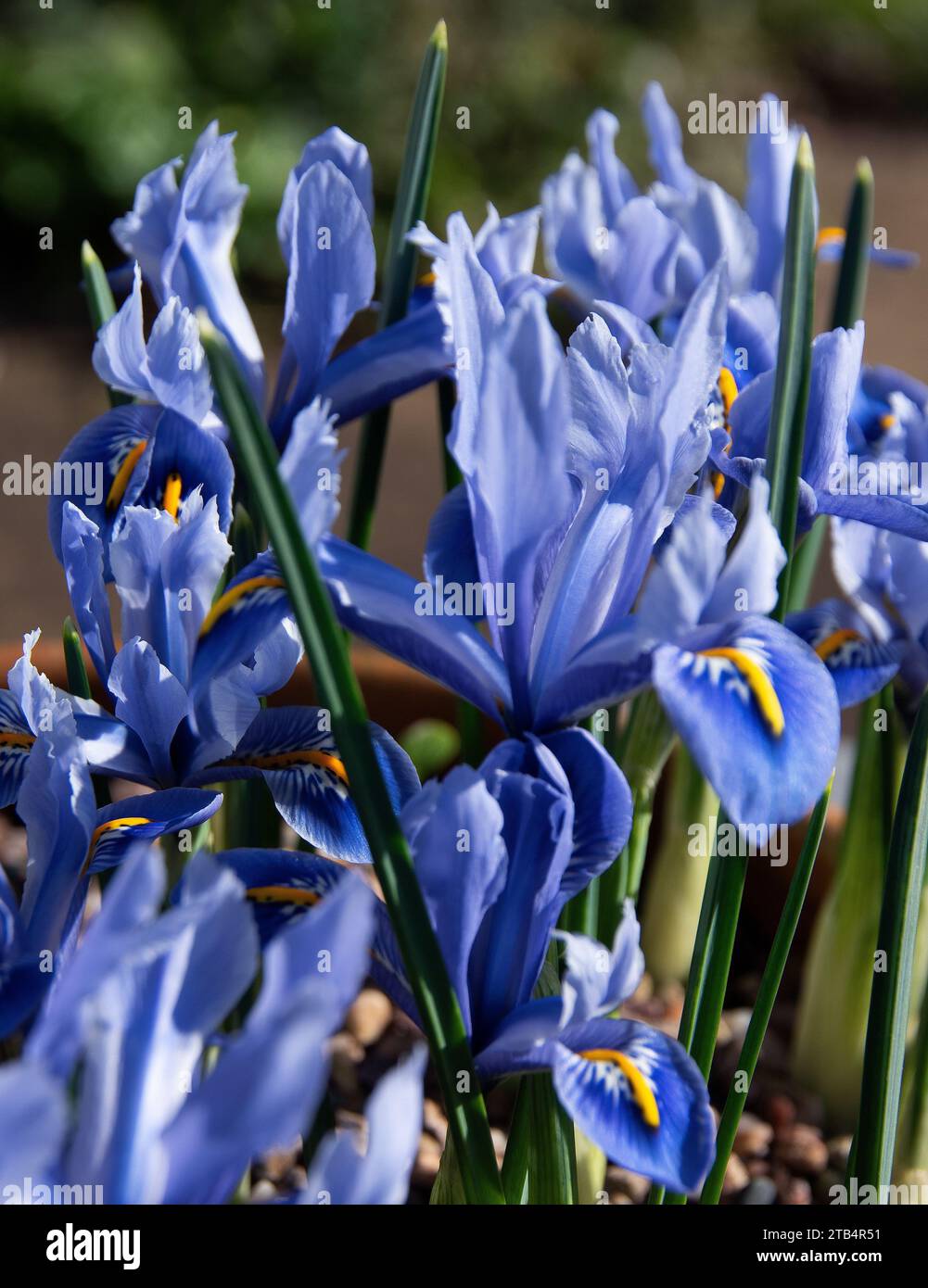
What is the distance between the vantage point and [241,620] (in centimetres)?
61

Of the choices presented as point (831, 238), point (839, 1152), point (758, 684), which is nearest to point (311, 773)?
point (758, 684)

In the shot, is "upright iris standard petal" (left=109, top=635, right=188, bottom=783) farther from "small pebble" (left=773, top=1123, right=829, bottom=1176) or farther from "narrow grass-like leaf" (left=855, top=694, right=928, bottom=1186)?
"small pebble" (left=773, top=1123, right=829, bottom=1176)

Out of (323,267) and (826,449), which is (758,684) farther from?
(323,267)

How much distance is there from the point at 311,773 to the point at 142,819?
86mm

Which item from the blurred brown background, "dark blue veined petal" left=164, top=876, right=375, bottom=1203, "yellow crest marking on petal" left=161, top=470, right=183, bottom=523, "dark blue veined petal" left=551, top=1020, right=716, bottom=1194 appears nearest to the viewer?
"dark blue veined petal" left=164, top=876, right=375, bottom=1203

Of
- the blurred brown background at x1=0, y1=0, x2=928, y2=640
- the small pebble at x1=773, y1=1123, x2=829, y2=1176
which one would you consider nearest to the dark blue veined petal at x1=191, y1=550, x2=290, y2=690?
the small pebble at x1=773, y1=1123, x2=829, y2=1176

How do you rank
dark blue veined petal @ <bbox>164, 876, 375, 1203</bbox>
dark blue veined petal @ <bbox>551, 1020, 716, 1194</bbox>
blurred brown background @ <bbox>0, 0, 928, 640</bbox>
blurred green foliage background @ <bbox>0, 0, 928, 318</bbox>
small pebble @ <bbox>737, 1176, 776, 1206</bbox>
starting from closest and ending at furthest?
dark blue veined petal @ <bbox>164, 876, 375, 1203</bbox> < dark blue veined petal @ <bbox>551, 1020, 716, 1194</bbox> < small pebble @ <bbox>737, 1176, 776, 1206</bbox> < blurred brown background @ <bbox>0, 0, 928, 640</bbox> < blurred green foliage background @ <bbox>0, 0, 928, 318</bbox>

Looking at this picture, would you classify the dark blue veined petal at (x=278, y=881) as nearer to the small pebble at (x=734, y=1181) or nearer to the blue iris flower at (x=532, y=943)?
the blue iris flower at (x=532, y=943)

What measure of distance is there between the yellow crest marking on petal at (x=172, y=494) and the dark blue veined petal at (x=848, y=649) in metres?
0.38

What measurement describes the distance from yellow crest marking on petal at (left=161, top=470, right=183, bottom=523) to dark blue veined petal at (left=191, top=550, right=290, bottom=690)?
0.26 feet

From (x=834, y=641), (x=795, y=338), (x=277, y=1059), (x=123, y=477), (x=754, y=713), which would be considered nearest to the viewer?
(x=277, y=1059)

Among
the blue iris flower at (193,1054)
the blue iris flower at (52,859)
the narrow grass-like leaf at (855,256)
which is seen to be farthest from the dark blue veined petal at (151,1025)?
the narrow grass-like leaf at (855,256)

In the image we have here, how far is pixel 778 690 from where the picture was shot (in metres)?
0.50

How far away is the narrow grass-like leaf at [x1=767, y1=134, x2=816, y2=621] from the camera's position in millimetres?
593
